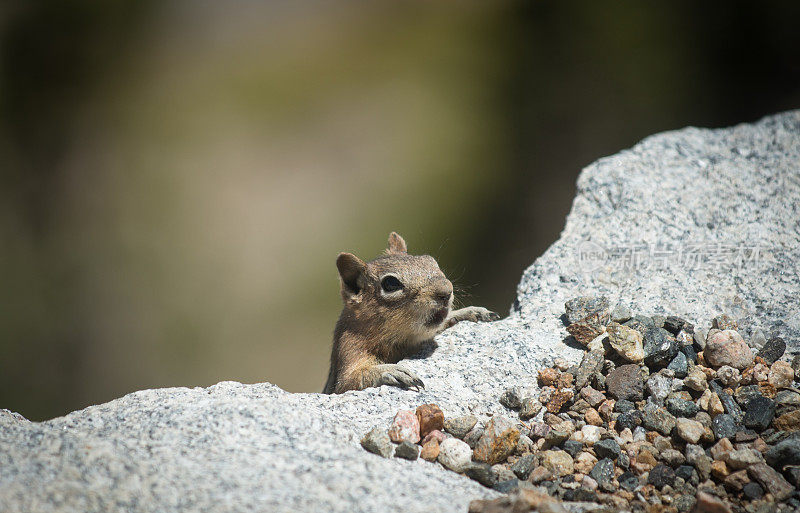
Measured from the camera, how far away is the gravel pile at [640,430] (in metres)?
2.25

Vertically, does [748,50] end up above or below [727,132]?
above

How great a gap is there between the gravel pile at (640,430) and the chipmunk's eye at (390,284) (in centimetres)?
81

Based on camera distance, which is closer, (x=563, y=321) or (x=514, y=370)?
(x=514, y=370)

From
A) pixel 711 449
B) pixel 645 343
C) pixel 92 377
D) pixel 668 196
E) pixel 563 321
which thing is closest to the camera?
pixel 711 449

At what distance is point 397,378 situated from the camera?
9.54 feet

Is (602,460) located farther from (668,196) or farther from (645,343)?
(668,196)

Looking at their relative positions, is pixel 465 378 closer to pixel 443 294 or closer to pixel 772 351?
pixel 443 294

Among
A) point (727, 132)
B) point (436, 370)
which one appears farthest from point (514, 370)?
point (727, 132)

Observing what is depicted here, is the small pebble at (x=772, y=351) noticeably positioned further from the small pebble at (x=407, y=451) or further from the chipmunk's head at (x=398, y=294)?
the small pebble at (x=407, y=451)

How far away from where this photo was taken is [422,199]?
21.9 ft

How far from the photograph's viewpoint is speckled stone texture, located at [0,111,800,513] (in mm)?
1985

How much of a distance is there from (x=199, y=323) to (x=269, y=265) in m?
0.88

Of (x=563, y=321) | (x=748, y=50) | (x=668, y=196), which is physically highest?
(x=748, y=50)

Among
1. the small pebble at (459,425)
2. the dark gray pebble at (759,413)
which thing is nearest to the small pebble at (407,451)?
the small pebble at (459,425)
